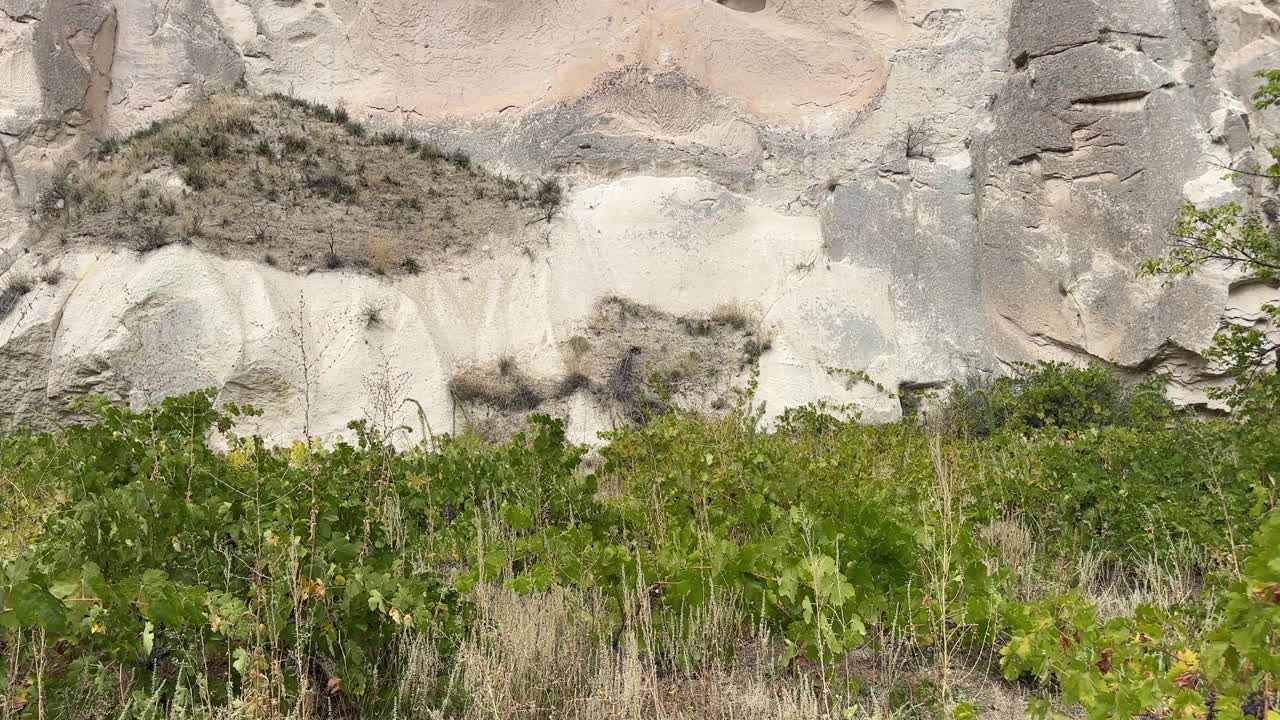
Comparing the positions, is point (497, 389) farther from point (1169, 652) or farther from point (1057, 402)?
point (1169, 652)

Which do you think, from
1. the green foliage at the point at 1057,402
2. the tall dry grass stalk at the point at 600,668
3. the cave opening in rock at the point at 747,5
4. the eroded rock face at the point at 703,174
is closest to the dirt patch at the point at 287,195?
the eroded rock face at the point at 703,174

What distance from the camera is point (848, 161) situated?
47.7 ft

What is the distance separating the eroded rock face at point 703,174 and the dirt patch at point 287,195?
14.5 inches

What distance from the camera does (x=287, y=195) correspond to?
12.4 m

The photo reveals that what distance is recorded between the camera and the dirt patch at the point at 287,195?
37.8 ft

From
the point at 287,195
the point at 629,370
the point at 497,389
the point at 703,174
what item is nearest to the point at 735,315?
the point at 629,370

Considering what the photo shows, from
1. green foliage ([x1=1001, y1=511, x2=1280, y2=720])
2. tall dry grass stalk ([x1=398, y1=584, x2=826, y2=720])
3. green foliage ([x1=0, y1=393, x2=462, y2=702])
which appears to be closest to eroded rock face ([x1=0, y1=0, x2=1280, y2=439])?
green foliage ([x1=0, y1=393, x2=462, y2=702])

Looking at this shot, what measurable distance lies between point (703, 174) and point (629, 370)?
13.3 ft

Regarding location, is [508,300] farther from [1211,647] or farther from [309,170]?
[1211,647]

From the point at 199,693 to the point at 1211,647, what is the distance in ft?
8.55

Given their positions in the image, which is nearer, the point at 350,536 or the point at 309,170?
the point at 350,536

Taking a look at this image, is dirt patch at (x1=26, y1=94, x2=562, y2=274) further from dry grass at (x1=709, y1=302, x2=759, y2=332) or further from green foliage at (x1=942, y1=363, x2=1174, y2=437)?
green foliage at (x1=942, y1=363, x2=1174, y2=437)

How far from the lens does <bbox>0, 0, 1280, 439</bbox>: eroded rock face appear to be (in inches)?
432

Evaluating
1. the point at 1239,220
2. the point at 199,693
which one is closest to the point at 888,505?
the point at 199,693
